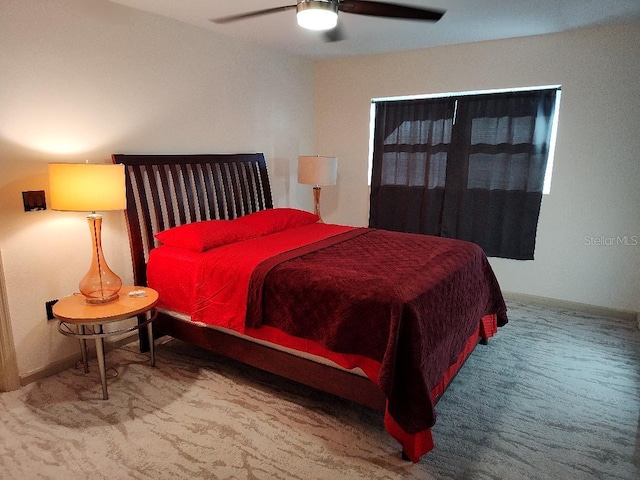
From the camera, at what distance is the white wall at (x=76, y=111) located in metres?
2.41

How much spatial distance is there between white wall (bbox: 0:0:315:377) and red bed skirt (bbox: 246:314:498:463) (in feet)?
4.58

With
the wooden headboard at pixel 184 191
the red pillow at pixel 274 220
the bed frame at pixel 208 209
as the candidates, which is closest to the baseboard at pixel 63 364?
the bed frame at pixel 208 209

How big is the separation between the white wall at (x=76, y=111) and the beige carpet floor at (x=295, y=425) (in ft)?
2.12

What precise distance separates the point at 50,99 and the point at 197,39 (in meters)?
1.37

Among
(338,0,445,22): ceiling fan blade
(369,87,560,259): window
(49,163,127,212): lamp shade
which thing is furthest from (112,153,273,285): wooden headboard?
(338,0,445,22): ceiling fan blade

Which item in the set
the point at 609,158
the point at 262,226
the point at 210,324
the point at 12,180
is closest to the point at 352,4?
the point at 262,226

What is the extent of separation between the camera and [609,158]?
3559 mm

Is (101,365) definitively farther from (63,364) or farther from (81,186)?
(81,186)

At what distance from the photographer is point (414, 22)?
130 inches

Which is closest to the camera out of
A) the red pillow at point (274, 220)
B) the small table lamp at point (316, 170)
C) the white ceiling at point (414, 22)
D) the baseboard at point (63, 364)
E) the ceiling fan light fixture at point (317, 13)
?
the ceiling fan light fixture at point (317, 13)

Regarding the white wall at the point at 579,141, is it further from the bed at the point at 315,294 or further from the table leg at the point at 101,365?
the table leg at the point at 101,365

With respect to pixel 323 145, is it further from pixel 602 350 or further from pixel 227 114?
pixel 602 350

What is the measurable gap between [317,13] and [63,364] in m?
2.71

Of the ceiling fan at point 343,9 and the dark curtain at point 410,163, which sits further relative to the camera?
the dark curtain at point 410,163
